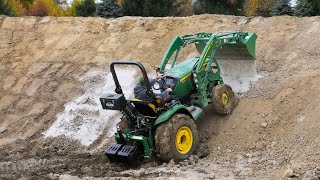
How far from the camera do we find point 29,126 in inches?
453

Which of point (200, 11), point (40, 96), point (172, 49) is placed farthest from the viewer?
point (200, 11)

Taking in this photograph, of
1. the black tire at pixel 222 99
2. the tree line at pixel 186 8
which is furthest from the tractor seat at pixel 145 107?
the tree line at pixel 186 8

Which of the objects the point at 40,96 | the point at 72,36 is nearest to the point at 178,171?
the point at 40,96

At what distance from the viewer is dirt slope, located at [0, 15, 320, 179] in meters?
8.00

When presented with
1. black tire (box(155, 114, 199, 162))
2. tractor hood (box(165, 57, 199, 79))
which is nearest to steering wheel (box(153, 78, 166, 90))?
tractor hood (box(165, 57, 199, 79))

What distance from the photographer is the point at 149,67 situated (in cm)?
1276

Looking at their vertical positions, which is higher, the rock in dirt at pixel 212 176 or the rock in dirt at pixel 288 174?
the rock in dirt at pixel 288 174

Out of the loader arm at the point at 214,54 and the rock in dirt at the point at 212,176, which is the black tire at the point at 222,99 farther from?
the rock in dirt at the point at 212,176

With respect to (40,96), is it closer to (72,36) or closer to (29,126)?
(29,126)

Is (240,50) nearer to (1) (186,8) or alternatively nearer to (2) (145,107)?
(2) (145,107)

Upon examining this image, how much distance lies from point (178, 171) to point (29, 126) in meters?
5.19

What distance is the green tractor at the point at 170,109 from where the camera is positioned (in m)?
8.09

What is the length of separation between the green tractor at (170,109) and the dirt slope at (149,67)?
0.29 meters

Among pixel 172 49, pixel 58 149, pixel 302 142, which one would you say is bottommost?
pixel 58 149
